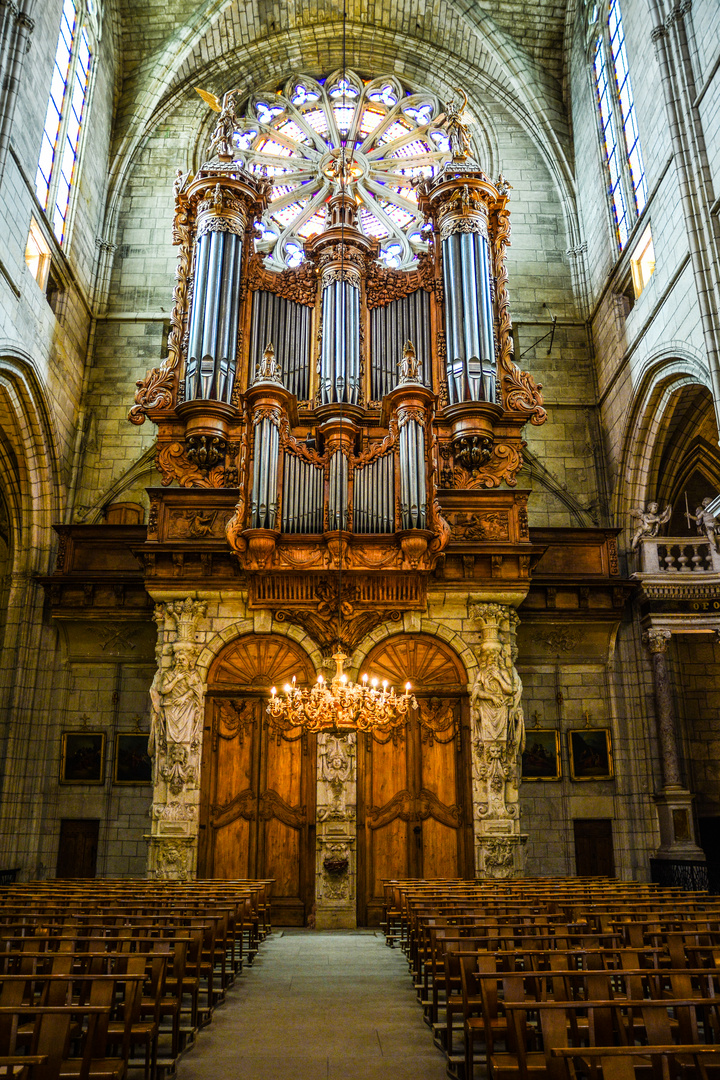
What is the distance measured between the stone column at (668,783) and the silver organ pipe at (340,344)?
672 centimetres

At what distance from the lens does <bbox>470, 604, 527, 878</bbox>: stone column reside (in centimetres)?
1297

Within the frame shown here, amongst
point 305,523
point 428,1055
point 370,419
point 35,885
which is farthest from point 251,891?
point 370,419

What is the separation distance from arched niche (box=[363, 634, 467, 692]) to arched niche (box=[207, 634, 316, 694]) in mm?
1063

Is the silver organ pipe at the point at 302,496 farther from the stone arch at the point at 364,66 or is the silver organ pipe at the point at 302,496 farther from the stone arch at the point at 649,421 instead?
the stone arch at the point at 364,66

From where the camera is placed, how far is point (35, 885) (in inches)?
396

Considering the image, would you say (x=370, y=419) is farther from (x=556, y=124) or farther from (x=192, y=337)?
(x=556, y=124)

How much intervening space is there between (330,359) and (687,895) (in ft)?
33.8

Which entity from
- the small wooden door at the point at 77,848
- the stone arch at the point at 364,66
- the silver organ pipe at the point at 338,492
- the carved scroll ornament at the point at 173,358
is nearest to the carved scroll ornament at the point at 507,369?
the stone arch at the point at 364,66

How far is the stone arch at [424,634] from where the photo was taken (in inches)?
551

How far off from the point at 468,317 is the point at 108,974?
13086 mm

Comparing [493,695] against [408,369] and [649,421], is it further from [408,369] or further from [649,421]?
[649,421]

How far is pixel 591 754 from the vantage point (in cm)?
1530

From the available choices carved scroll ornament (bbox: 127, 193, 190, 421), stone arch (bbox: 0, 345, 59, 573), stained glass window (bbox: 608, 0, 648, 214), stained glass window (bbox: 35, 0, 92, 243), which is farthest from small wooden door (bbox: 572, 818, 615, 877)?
stained glass window (bbox: 35, 0, 92, 243)

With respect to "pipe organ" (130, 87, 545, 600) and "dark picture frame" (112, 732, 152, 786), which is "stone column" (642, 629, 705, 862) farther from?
"dark picture frame" (112, 732, 152, 786)
